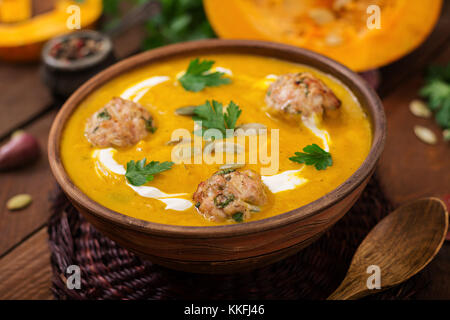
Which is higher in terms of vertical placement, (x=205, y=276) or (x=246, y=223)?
(x=246, y=223)

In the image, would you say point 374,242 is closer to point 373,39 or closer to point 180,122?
point 180,122

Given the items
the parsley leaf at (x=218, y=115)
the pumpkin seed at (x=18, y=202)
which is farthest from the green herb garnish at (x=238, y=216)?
the pumpkin seed at (x=18, y=202)

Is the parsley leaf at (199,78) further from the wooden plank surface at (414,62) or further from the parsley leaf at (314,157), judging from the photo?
the wooden plank surface at (414,62)

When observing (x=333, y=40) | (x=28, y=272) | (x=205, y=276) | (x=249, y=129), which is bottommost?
(x=28, y=272)

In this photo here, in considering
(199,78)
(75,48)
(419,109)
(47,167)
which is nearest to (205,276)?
(199,78)

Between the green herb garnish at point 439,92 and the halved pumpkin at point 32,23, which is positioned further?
the halved pumpkin at point 32,23

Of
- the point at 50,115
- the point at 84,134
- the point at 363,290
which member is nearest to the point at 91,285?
the point at 84,134

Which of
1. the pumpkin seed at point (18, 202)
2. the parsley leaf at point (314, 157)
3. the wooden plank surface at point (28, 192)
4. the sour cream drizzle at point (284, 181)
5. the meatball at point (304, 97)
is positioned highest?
the meatball at point (304, 97)

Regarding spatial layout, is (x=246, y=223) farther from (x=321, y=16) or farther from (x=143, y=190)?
(x=321, y=16)
